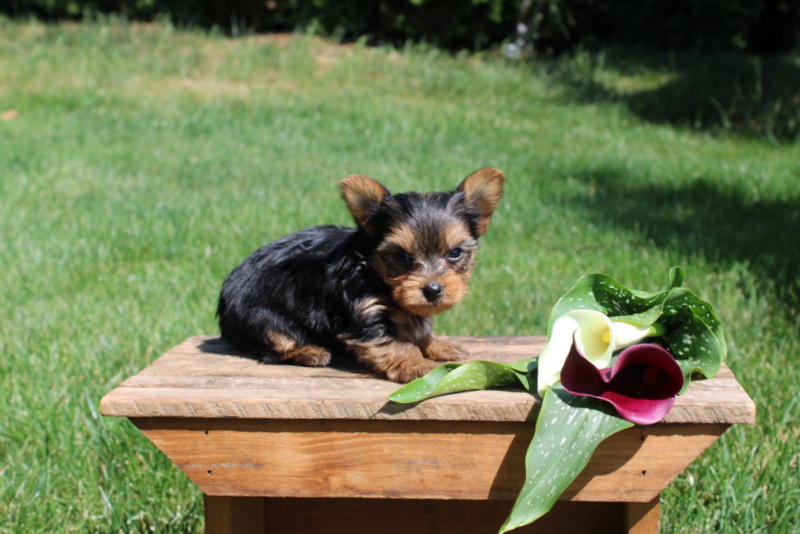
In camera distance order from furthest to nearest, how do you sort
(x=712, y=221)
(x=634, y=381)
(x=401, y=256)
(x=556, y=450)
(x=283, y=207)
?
(x=283, y=207) → (x=712, y=221) → (x=401, y=256) → (x=634, y=381) → (x=556, y=450)

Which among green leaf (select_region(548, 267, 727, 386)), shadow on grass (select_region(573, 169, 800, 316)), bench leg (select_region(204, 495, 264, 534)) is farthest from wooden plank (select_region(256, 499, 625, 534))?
shadow on grass (select_region(573, 169, 800, 316))

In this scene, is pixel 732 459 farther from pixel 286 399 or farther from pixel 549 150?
pixel 549 150

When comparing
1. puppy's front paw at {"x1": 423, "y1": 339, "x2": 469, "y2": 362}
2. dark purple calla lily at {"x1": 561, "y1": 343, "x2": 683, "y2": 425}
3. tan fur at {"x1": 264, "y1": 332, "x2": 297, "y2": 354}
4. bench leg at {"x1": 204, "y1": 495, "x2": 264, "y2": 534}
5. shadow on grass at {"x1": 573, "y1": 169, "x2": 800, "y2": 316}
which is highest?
dark purple calla lily at {"x1": 561, "y1": 343, "x2": 683, "y2": 425}

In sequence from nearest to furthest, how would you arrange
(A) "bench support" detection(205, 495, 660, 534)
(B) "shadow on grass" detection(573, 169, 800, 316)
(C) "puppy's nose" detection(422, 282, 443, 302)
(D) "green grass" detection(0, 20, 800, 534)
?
(C) "puppy's nose" detection(422, 282, 443, 302)
(A) "bench support" detection(205, 495, 660, 534)
(D) "green grass" detection(0, 20, 800, 534)
(B) "shadow on grass" detection(573, 169, 800, 316)

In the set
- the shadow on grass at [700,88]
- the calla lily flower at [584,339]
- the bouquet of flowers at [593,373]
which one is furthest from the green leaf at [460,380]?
the shadow on grass at [700,88]

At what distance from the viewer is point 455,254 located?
2580mm

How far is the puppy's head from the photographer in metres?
2.44

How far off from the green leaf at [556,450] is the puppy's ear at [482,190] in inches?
36.2

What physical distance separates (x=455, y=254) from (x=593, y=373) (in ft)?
2.34

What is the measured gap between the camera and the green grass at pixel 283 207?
132 inches

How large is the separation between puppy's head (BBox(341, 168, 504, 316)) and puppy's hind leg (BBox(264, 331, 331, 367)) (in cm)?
36

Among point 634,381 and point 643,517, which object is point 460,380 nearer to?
point 634,381

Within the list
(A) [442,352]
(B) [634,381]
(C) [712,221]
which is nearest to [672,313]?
(B) [634,381]

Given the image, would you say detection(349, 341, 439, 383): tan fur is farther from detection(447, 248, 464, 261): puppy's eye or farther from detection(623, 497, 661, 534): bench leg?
detection(623, 497, 661, 534): bench leg
